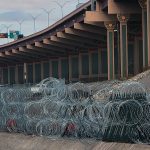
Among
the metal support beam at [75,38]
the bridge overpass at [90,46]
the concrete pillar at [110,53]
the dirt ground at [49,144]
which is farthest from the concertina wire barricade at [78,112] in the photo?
the metal support beam at [75,38]

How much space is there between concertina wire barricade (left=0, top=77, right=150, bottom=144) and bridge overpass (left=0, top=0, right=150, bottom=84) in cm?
2976

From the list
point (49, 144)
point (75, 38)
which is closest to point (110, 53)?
point (75, 38)

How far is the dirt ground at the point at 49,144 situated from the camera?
32.4 ft

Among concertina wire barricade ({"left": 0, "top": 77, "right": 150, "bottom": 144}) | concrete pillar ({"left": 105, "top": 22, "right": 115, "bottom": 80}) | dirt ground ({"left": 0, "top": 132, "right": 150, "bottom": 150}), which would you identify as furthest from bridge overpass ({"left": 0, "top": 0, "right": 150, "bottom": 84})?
dirt ground ({"left": 0, "top": 132, "right": 150, "bottom": 150})

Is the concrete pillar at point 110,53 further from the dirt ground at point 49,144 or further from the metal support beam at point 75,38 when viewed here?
the dirt ground at point 49,144

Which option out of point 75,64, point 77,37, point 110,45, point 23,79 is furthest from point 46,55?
point 110,45

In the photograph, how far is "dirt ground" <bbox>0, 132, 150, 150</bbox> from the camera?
9884mm

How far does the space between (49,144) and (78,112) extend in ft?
3.31

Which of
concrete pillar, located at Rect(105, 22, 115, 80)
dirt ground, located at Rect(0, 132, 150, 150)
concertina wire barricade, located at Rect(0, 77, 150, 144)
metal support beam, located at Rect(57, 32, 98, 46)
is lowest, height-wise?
dirt ground, located at Rect(0, 132, 150, 150)

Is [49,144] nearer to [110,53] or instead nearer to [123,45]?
[123,45]

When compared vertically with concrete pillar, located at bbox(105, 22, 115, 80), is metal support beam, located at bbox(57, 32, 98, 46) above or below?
above

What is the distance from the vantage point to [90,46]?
89.2 meters

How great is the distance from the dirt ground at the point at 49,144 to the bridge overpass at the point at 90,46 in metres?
31.3

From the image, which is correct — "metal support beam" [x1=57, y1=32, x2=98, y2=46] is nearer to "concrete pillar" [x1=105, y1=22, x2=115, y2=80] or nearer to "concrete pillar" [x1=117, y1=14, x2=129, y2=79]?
"concrete pillar" [x1=105, y1=22, x2=115, y2=80]
